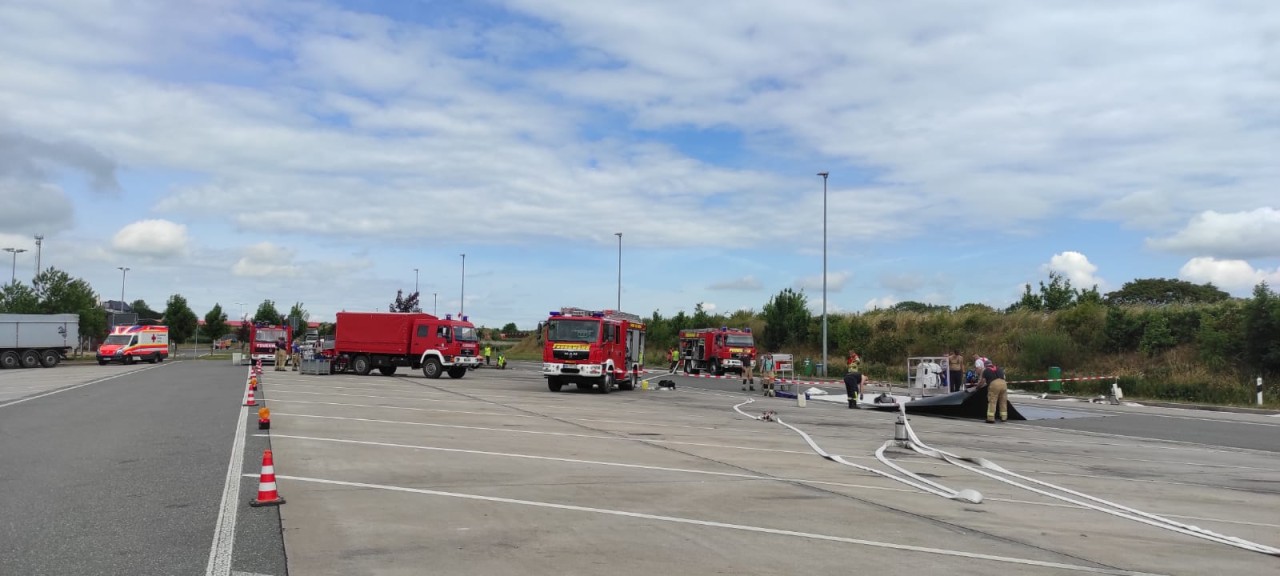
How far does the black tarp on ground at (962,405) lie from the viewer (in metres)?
22.9

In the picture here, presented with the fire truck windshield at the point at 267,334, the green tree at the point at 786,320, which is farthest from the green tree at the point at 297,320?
the green tree at the point at 786,320

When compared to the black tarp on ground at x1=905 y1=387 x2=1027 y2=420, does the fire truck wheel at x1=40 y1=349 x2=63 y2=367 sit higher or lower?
lower

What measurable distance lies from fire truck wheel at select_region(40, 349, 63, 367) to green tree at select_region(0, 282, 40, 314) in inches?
736

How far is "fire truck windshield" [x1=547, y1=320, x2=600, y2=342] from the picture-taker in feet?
98.4

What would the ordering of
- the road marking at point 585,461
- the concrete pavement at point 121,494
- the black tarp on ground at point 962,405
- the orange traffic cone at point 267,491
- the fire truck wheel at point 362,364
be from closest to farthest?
1. the concrete pavement at point 121,494
2. the orange traffic cone at point 267,491
3. the road marking at point 585,461
4. the black tarp on ground at point 962,405
5. the fire truck wheel at point 362,364

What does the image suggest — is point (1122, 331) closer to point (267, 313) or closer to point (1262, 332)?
point (1262, 332)

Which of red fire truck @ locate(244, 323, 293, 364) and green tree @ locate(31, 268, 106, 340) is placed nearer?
red fire truck @ locate(244, 323, 293, 364)

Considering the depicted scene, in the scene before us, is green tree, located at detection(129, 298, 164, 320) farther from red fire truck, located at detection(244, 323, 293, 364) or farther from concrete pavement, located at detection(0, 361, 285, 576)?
concrete pavement, located at detection(0, 361, 285, 576)

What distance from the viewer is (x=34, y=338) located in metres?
48.9

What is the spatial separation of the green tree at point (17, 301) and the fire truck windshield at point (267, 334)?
25.5 m

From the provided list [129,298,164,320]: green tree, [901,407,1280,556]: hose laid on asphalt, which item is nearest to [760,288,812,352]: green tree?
[901,407,1280,556]: hose laid on asphalt

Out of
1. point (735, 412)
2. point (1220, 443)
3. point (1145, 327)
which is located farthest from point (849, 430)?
point (1145, 327)

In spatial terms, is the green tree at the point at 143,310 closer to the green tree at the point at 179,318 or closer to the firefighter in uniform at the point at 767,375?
the green tree at the point at 179,318

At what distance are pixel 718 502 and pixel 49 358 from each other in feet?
172
